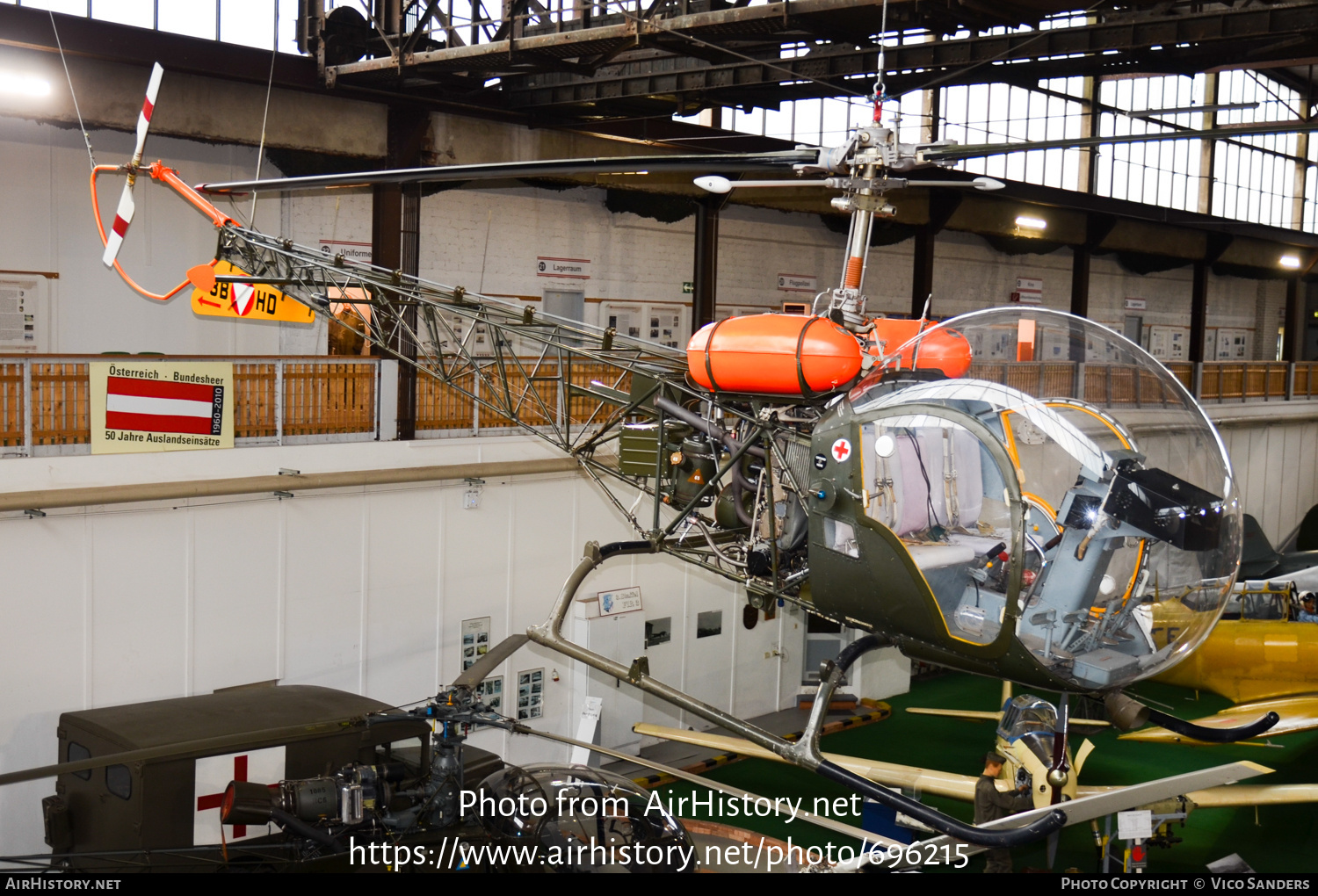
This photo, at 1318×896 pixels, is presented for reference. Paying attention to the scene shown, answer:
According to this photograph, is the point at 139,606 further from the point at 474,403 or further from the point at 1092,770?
the point at 1092,770

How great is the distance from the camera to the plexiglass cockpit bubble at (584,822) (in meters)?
6.84

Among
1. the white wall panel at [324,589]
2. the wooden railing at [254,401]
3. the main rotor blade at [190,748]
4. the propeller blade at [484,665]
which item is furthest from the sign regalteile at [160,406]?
the propeller blade at [484,665]

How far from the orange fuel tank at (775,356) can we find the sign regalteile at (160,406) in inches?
231

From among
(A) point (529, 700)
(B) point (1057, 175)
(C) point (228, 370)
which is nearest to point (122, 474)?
(C) point (228, 370)

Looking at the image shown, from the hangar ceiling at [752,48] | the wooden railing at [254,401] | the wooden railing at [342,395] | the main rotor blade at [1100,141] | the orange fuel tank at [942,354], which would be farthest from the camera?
the hangar ceiling at [752,48]

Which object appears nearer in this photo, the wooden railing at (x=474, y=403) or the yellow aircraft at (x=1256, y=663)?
the wooden railing at (x=474, y=403)

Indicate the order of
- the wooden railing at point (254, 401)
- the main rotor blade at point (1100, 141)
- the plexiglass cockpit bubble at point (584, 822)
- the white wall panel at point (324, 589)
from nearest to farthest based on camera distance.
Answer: the main rotor blade at point (1100, 141)
the plexiglass cockpit bubble at point (584, 822)
the wooden railing at point (254, 401)
the white wall panel at point (324, 589)

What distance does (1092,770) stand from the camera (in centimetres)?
1395

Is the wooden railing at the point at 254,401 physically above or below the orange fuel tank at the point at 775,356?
below

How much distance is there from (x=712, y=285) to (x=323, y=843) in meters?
11.0

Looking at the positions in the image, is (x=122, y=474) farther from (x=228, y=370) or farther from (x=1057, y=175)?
(x=1057, y=175)

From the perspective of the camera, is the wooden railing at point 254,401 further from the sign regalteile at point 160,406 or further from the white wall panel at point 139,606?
the white wall panel at point 139,606

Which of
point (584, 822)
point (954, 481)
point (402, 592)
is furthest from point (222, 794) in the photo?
point (954, 481)

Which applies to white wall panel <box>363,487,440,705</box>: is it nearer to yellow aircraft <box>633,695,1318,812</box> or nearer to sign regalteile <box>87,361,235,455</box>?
sign regalteile <box>87,361,235,455</box>
